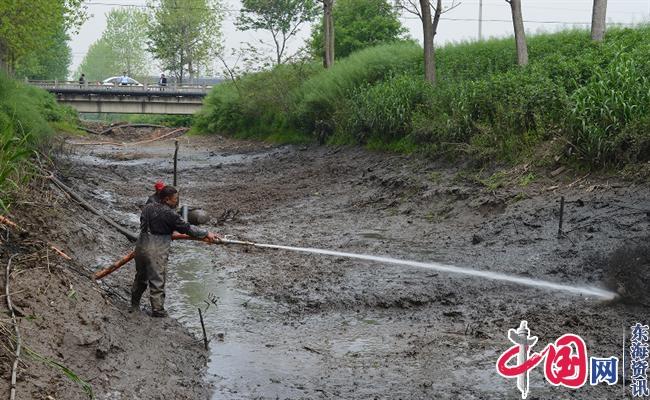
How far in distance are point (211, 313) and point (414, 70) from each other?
1850 centimetres

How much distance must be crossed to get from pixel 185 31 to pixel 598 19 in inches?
2311

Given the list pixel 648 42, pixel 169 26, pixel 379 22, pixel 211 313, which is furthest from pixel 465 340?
pixel 169 26

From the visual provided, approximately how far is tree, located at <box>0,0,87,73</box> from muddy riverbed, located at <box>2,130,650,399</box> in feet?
60.2

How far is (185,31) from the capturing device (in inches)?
2874

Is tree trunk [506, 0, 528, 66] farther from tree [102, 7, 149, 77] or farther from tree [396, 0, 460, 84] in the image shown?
tree [102, 7, 149, 77]

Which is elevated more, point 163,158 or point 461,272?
point 461,272

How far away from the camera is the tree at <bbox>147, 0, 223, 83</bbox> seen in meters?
72.3

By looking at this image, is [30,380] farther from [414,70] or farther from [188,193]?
[414,70]

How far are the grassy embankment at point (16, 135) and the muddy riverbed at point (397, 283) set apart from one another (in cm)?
140

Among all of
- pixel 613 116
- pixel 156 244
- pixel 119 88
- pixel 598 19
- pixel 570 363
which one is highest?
pixel 598 19

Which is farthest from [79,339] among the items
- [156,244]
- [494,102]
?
[494,102]

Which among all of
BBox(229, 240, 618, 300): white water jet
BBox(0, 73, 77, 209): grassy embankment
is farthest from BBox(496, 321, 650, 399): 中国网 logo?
BBox(0, 73, 77, 209): grassy embankment

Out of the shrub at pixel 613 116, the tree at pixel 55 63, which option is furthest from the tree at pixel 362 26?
the tree at pixel 55 63

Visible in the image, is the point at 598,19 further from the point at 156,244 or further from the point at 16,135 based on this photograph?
the point at 156,244
